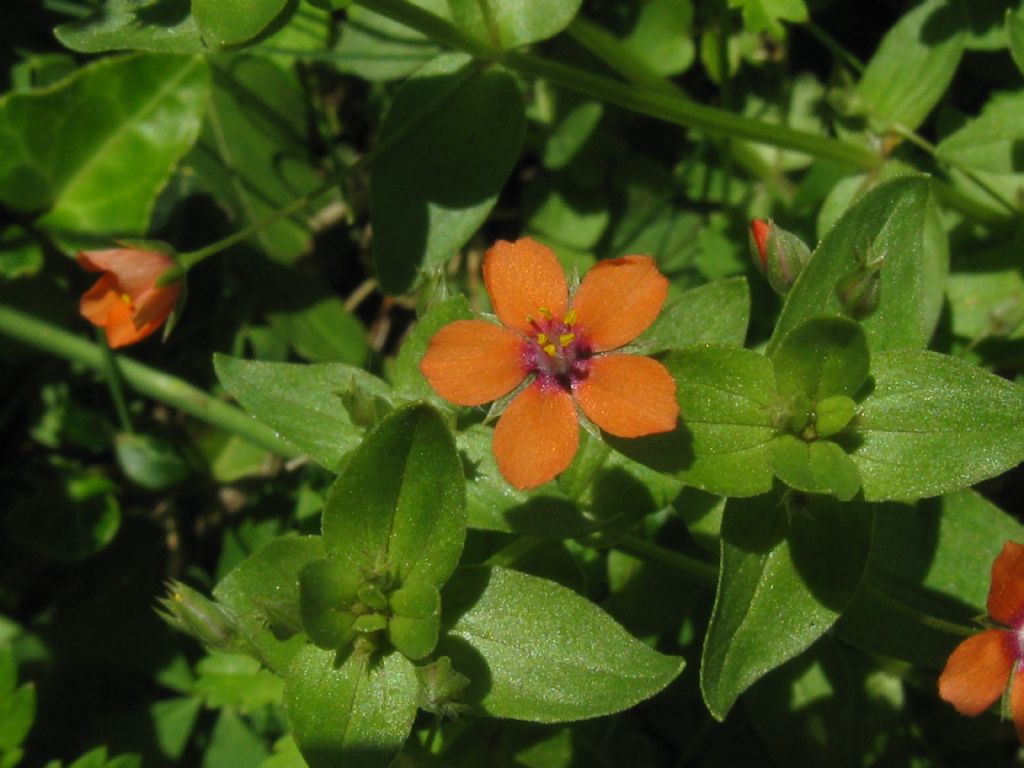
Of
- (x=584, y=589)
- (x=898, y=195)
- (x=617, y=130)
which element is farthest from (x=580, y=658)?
(x=617, y=130)

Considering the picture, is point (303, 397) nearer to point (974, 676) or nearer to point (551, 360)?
point (551, 360)

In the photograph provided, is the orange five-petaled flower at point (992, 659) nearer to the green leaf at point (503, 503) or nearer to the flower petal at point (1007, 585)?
the flower petal at point (1007, 585)

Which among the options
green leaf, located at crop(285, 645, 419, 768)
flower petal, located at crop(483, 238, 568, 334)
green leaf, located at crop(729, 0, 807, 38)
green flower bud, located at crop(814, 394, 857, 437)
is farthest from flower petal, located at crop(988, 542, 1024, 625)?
green leaf, located at crop(729, 0, 807, 38)

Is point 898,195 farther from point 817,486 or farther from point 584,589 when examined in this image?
A: point 584,589

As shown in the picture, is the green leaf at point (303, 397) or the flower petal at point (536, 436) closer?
the flower petal at point (536, 436)

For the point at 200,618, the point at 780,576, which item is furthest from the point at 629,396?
the point at 200,618

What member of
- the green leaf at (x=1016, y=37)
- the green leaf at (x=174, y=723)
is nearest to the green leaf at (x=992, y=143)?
the green leaf at (x=1016, y=37)
